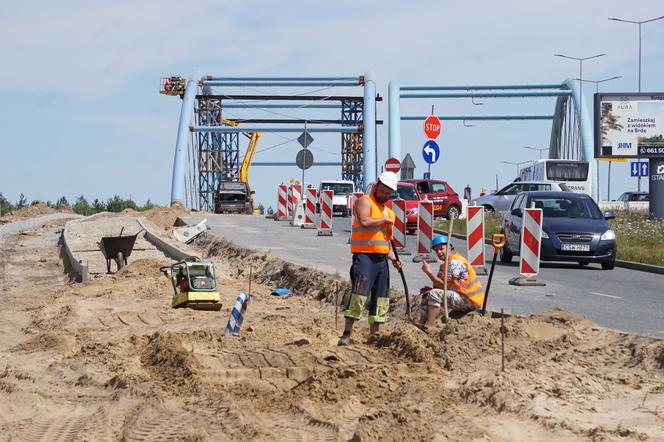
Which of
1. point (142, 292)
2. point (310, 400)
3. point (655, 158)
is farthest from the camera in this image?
point (655, 158)

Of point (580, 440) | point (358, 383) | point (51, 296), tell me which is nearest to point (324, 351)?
point (358, 383)

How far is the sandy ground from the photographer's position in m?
8.00

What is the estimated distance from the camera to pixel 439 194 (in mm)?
46062

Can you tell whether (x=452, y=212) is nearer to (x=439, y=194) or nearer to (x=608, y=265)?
(x=608, y=265)

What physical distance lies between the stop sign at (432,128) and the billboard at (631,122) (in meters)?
12.1

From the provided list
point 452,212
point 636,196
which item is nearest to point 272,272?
point 452,212

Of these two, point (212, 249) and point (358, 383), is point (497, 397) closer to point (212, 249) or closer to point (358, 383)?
point (358, 383)

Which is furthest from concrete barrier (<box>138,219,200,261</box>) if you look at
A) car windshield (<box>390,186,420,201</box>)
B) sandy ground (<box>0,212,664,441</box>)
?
car windshield (<box>390,186,420,201</box>)

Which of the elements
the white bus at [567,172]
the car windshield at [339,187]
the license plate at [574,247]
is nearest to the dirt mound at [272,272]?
the license plate at [574,247]

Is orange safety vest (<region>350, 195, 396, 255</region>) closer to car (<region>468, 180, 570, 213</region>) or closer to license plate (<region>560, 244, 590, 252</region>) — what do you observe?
license plate (<region>560, 244, 590, 252</region>)

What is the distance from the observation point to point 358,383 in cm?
921

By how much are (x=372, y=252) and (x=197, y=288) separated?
518cm

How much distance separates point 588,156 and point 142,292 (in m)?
46.4

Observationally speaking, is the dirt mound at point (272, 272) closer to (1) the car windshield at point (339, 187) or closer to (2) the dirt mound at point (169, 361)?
(2) the dirt mound at point (169, 361)
